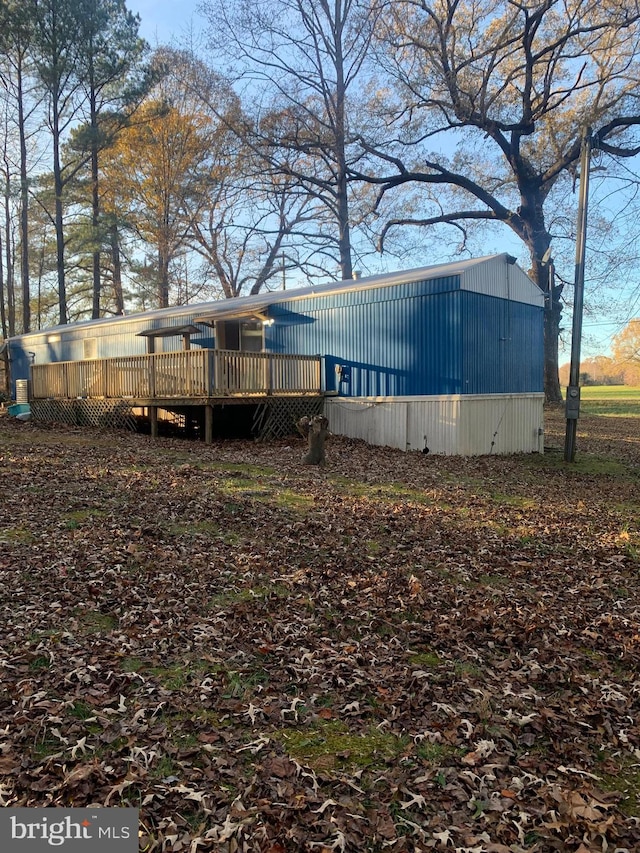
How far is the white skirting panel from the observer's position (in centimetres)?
1232

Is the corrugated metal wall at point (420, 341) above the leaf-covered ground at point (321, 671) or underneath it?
above

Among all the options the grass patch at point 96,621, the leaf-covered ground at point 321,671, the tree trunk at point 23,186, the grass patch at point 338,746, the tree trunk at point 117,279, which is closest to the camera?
the leaf-covered ground at point 321,671

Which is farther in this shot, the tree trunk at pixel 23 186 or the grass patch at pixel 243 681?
the tree trunk at pixel 23 186

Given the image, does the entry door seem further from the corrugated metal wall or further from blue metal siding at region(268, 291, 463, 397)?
the corrugated metal wall

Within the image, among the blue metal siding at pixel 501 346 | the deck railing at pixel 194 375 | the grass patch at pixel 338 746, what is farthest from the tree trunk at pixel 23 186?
the grass patch at pixel 338 746

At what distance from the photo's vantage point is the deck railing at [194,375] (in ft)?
40.7

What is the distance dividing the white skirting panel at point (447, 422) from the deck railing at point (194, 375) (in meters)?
1.21

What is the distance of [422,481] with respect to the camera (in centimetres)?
938

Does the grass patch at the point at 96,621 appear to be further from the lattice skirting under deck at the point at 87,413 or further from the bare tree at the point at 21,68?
the bare tree at the point at 21,68

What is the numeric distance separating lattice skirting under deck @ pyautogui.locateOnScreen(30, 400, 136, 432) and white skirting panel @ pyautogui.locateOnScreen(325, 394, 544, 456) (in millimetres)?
5102

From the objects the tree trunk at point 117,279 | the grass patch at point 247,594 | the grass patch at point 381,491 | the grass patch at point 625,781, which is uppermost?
the tree trunk at point 117,279

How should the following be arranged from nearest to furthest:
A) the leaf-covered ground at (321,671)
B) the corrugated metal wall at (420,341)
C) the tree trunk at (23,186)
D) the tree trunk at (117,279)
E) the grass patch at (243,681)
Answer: the leaf-covered ground at (321,671), the grass patch at (243,681), the corrugated metal wall at (420,341), the tree trunk at (23,186), the tree trunk at (117,279)

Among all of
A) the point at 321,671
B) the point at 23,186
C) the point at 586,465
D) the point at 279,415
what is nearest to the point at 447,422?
the point at 586,465

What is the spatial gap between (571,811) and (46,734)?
90.0 inches
